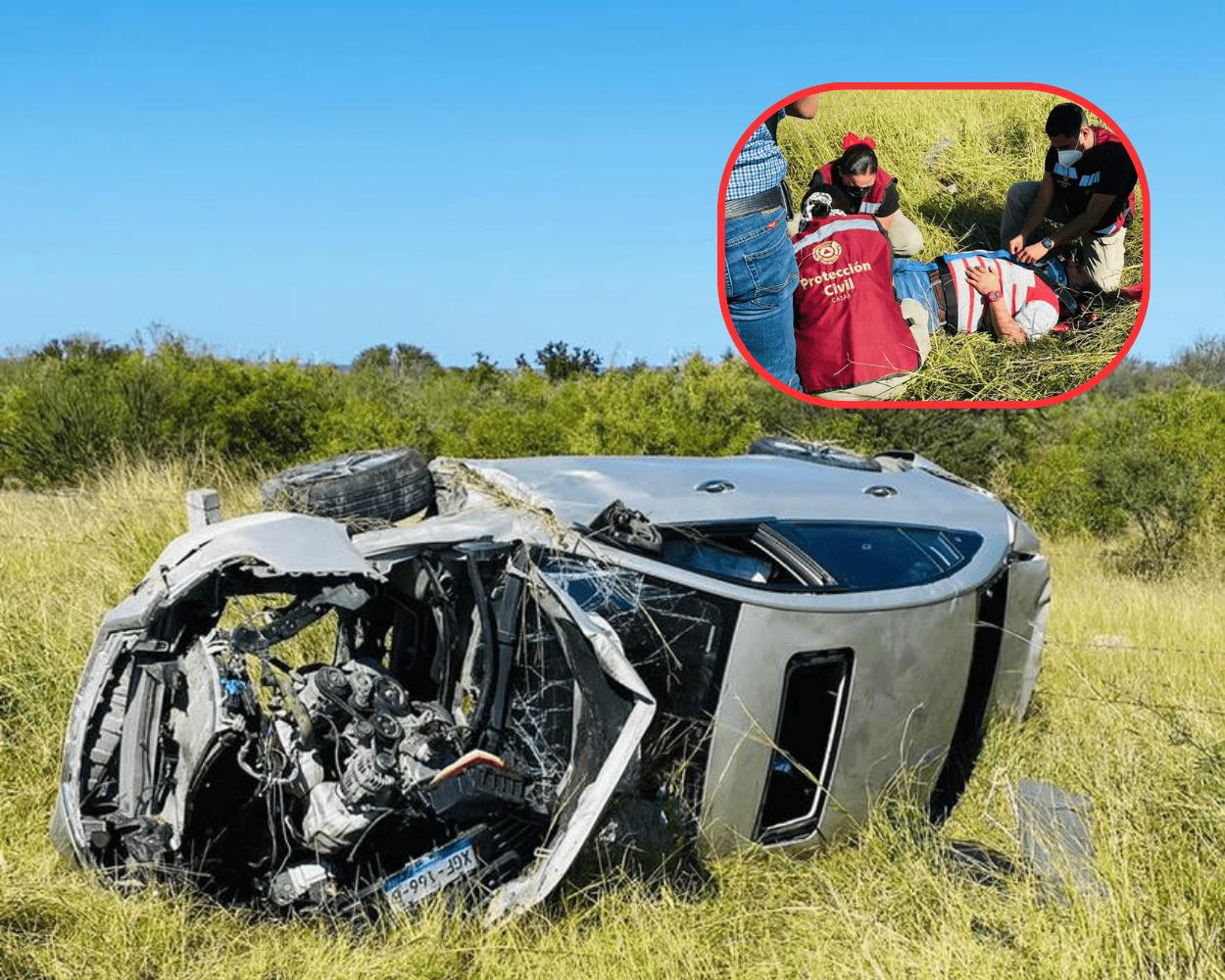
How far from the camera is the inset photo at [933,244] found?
6.23 meters

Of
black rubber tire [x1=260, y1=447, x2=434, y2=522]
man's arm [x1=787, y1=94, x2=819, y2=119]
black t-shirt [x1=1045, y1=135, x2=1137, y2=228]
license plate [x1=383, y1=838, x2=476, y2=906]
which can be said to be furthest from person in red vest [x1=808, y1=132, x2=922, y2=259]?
license plate [x1=383, y1=838, x2=476, y2=906]

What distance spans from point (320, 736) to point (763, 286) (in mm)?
3371

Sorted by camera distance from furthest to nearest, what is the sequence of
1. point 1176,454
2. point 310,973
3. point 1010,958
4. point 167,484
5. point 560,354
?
point 560,354 → point 1176,454 → point 167,484 → point 310,973 → point 1010,958

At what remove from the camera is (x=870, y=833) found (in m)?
4.54

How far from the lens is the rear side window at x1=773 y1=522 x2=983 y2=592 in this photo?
15.4 ft

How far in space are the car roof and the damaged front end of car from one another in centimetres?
57

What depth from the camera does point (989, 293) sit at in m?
6.37

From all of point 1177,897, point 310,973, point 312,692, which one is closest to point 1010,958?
point 1177,897

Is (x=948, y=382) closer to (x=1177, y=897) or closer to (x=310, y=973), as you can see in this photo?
(x=1177, y=897)

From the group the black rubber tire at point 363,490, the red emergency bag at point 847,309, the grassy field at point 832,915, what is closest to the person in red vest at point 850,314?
the red emergency bag at point 847,309

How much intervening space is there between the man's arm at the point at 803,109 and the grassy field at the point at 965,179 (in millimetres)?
45

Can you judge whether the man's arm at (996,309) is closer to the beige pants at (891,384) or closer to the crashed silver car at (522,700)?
the beige pants at (891,384)

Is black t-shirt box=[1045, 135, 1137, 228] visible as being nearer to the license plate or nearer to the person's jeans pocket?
the person's jeans pocket

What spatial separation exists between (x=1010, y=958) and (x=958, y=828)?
67.3 inches
